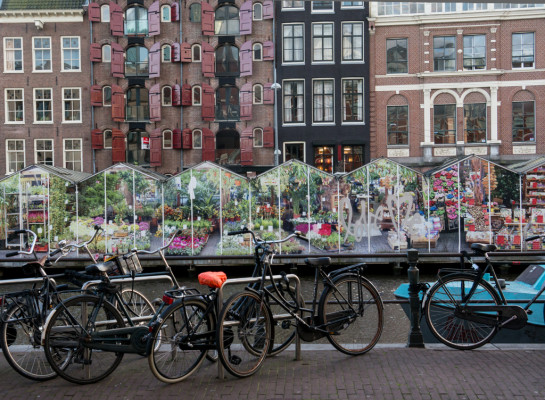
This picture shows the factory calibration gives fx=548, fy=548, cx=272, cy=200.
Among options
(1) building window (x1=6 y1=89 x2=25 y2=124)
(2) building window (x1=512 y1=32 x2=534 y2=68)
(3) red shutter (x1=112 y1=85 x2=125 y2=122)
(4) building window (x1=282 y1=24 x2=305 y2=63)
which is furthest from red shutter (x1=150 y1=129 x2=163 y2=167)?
(2) building window (x1=512 y1=32 x2=534 y2=68)

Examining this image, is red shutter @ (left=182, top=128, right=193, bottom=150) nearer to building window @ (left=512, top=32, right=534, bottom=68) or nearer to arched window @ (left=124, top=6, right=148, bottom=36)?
arched window @ (left=124, top=6, right=148, bottom=36)

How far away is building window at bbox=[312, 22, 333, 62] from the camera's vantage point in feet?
94.0

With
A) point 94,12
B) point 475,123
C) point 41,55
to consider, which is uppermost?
point 94,12

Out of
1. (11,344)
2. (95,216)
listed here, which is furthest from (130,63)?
(11,344)

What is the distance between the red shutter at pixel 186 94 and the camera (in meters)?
29.3

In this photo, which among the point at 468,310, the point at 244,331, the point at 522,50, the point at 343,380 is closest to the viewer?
the point at 343,380

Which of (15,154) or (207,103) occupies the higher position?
(207,103)

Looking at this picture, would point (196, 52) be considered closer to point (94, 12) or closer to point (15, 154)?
point (94, 12)

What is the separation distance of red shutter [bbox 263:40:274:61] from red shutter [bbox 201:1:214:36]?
3024mm

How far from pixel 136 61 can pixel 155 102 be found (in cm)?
266

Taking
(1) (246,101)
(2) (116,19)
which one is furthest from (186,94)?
(2) (116,19)

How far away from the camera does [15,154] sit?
29688mm

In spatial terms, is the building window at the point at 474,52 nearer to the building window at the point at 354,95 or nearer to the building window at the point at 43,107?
the building window at the point at 354,95

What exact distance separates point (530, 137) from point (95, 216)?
2179 cm
